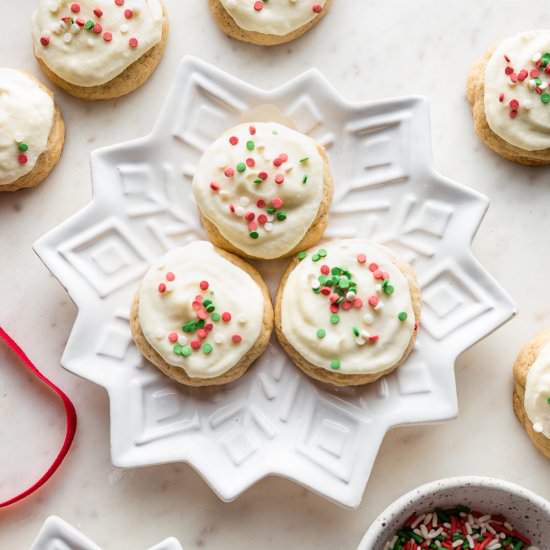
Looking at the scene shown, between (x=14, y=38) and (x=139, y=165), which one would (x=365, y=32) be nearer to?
(x=139, y=165)

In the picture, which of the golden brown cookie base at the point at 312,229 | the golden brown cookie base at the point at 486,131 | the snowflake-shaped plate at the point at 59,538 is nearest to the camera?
the snowflake-shaped plate at the point at 59,538

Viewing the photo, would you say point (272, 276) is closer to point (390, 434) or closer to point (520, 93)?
point (390, 434)

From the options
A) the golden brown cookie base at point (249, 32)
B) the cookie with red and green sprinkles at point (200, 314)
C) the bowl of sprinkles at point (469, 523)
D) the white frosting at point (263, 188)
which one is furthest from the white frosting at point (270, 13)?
the bowl of sprinkles at point (469, 523)

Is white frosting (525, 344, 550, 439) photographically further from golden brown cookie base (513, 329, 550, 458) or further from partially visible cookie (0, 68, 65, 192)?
partially visible cookie (0, 68, 65, 192)

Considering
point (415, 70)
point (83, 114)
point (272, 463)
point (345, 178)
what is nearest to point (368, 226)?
point (345, 178)

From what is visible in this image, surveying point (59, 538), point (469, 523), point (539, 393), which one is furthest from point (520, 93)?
point (59, 538)

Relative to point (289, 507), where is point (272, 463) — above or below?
above

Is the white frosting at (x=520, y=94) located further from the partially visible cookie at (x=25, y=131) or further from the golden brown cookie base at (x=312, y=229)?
the partially visible cookie at (x=25, y=131)
